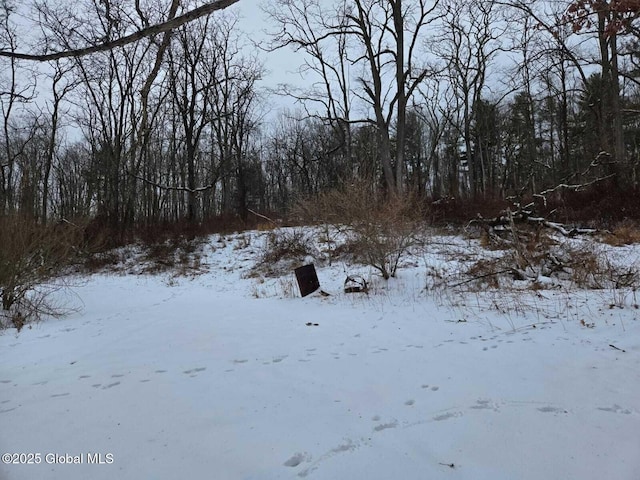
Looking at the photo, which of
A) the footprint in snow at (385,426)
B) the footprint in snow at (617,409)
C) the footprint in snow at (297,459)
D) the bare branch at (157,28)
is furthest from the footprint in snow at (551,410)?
the bare branch at (157,28)

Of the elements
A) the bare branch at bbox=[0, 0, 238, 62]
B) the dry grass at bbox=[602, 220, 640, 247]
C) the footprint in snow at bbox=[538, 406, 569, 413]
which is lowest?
the footprint in snow at bbox=[538, 406, 569, 413]

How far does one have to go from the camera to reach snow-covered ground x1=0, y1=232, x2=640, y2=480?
210 centimetres

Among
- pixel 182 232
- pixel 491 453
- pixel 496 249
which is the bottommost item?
pixel 491 453

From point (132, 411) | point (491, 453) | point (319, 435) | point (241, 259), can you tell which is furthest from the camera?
point (241, 259)

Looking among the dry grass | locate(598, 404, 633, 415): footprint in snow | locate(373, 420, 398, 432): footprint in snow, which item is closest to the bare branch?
locate(373, 420, 398, 432): footprint in snow

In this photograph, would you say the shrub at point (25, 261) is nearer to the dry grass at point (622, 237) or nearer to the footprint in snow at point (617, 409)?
the footprint in snow at point (617, 409)

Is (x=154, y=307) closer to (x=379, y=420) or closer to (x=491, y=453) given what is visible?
(x=379, y=420)

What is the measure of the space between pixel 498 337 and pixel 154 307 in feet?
22.5

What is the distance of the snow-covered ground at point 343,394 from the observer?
2098mm

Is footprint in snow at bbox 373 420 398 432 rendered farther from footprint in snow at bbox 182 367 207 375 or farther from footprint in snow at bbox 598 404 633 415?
footprint in snow at bbox 182 367 207 375

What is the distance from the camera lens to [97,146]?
26016 mm

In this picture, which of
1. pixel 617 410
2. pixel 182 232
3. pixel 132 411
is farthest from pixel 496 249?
pixel 182 232

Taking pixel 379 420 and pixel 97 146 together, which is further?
pixel 97 146

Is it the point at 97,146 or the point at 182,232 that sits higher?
the point at 97,146
